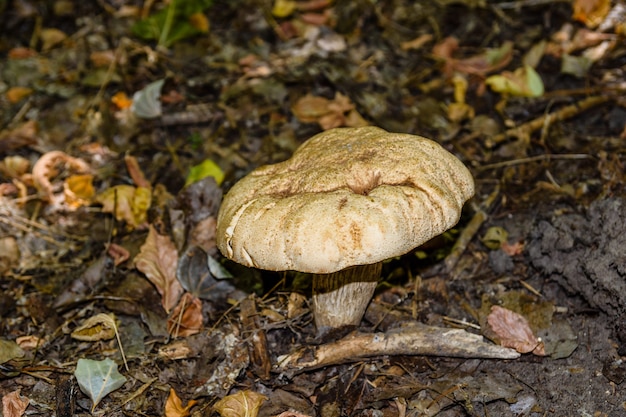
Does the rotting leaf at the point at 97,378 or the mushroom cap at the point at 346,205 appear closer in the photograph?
the mushroom cap at the point at 346,205

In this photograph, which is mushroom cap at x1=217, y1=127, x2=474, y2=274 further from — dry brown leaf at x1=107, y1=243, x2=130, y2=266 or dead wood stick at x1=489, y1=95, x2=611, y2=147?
dead wood stick at x1=489, y1=95, x2=611, y2=147

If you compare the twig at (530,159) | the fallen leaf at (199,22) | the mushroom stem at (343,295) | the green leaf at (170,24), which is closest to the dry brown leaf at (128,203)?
the mushroom stem at (343,295)

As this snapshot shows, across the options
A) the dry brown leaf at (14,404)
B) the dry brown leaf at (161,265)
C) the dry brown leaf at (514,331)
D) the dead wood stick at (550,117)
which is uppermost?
the dead wood stick at (550,117)

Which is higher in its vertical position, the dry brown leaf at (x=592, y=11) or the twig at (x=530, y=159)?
the dry brown leaf at (x=592, y=11)

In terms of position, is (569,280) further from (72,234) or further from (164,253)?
(72,234)

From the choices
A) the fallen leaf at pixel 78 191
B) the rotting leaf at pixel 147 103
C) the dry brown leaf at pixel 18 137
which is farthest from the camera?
the rotting leaf at pixel 147 103

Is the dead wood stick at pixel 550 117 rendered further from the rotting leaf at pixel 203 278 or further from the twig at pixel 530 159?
the rotting leaf at pixel 203 278

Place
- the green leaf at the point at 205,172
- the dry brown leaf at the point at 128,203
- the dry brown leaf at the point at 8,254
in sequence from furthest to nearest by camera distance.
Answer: the green leaf at the point at 205,172
the dry brown leaf at the point at 128,203
the dry brown leaf at the point at 8,254
